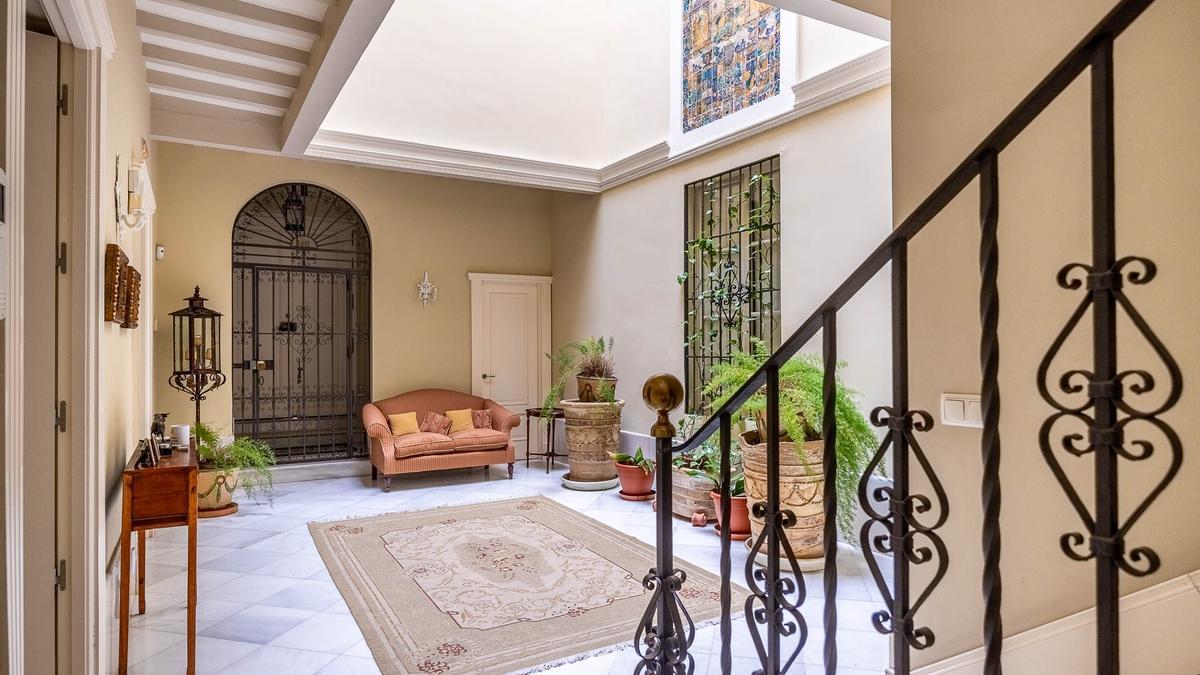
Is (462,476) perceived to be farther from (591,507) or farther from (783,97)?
(783,97)

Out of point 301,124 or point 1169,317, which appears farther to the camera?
point 301,124

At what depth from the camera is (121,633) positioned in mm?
2584

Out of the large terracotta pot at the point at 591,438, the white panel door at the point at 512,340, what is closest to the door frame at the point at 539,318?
the white panel door at the point at 512,340

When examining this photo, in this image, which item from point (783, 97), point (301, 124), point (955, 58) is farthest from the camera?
point (783, 97)

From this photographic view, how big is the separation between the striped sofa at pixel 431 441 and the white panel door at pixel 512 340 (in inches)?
21.3

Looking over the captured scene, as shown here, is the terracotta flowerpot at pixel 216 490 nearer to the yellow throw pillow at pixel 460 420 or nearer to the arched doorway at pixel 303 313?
the arched doorway at pixel 303 313

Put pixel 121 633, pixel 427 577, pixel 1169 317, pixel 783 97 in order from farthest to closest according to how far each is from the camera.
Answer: pixel 783 97 → pixel 427 577 → pixel 121 633 → pixel 1169 317

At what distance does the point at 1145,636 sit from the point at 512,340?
6806mm

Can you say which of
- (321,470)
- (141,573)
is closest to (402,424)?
(321,470)

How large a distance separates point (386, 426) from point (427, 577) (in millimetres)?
2825

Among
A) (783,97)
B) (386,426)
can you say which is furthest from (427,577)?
(783,97)

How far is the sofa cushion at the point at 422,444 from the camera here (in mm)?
6219

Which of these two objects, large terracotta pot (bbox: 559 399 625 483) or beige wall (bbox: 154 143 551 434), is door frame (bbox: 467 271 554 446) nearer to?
Answer: beige wall (bbox: 154 143 551 434)

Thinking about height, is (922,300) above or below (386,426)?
above
